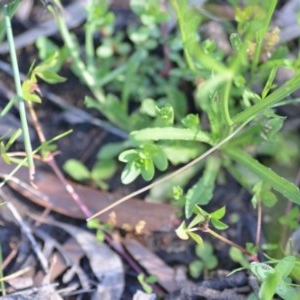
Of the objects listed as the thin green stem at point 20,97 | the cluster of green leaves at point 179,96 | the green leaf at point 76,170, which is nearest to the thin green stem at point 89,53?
the cluster of green leaves at point 179,96

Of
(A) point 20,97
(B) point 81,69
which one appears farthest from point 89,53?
(A) point 20,97

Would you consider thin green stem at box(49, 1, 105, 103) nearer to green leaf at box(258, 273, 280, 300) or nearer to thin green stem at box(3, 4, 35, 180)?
thin green stem at box(3, 4, 35, 180)

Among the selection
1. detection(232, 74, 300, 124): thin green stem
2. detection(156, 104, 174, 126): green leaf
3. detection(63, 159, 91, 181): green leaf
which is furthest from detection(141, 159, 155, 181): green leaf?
detection(63, 159, 91, 181): green leaf

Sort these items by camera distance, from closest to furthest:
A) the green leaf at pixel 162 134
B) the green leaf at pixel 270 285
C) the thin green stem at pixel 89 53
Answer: the green leaf at pixel 270 285 < the green leaf at pixel 162 134 < the thin green stem at pixel 89 53

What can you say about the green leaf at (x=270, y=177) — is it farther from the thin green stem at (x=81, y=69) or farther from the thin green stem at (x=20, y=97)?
the thin green stem at (x=20, y=97)

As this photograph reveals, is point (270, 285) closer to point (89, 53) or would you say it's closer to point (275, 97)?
point (275, 97)

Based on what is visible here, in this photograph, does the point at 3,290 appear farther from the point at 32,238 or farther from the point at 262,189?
the point at 262,189
